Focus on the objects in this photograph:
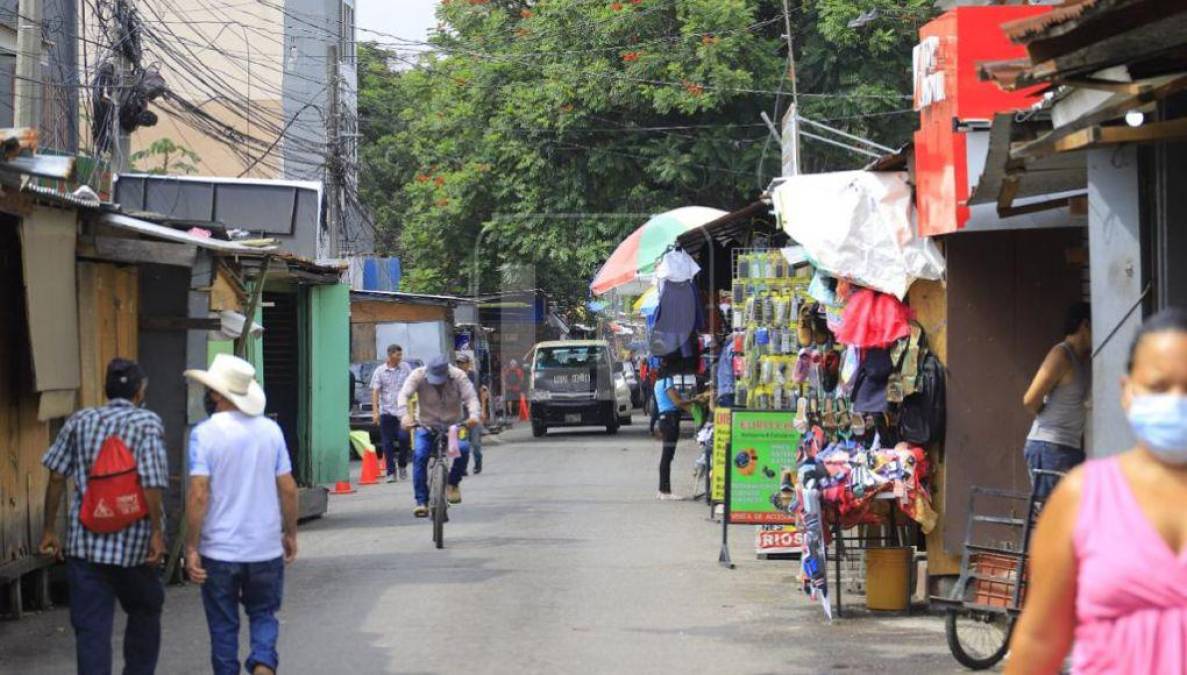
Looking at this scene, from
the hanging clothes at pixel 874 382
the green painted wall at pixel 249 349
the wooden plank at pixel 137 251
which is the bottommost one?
the hanging clothes at pixel 874 382

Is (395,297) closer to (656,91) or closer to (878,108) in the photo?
(656,91)

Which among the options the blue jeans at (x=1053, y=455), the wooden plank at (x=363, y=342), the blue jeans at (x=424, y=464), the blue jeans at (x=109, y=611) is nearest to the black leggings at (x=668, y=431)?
the blue jeans at (x=424, y=464)

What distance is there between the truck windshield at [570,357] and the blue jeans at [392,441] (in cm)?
1026

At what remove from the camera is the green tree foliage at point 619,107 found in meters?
31.7

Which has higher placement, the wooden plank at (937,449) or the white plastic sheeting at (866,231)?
the white plastic sheeting at (866,231)

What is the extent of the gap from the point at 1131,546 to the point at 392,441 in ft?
70.0

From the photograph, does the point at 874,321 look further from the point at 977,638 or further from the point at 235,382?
the point at 235,382

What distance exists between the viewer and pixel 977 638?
9367 mm

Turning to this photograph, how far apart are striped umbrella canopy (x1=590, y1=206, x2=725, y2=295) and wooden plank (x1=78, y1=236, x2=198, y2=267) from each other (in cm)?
752

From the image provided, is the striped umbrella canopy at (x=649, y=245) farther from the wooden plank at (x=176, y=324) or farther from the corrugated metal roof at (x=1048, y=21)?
the corrugated metal roof at (x=1048, y=21)

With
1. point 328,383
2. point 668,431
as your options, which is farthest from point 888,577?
point 328,383

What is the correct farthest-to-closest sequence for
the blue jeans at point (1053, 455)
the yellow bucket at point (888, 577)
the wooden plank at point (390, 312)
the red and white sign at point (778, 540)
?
the wooden plank at point (390, 312), the red and white sign at point (778, 540), the yellow bucket at point (888, 577), the blue jeans at point (1053, 455)

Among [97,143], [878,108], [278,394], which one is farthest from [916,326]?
[878,108]

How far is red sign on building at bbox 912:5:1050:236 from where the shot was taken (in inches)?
410
